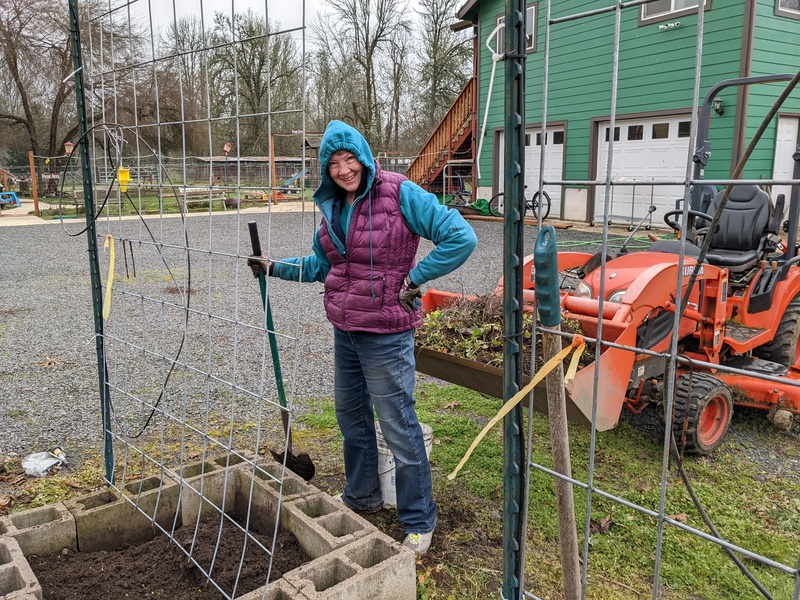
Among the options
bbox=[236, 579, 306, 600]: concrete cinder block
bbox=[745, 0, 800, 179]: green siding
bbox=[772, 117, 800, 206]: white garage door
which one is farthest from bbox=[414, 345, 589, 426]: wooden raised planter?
bbox=[772, 117, 800, 206]: white garage door

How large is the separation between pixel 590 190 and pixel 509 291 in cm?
1260

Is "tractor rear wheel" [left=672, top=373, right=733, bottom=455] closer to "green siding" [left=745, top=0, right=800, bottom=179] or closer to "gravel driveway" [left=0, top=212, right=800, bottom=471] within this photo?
"gravel driveway" [left=0, top=212, right=800, bottom=471]

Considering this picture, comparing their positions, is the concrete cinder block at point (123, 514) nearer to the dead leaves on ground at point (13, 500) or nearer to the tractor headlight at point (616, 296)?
the dead leaves on ground at point (13, 500)

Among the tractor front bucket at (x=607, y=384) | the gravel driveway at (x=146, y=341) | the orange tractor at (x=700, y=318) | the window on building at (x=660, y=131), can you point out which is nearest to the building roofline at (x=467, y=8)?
the window on building at (x=660, y=131)

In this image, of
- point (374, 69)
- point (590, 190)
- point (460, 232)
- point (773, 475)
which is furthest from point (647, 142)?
point (374, 69)

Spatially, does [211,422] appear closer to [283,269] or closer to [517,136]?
[283,269]

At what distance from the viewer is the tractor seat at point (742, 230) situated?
15.0 feet

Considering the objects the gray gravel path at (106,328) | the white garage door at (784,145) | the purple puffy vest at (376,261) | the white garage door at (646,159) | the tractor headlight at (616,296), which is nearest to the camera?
the purple puffy vest at (376,261)

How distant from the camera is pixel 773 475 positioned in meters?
3.66

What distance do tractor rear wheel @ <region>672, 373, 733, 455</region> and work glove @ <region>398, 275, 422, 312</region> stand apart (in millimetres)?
1724

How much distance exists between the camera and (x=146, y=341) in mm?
6348

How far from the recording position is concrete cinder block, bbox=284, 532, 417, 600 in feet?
7.57

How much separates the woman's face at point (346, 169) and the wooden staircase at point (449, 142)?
15168 mm

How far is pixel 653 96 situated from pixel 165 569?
12.6m
